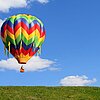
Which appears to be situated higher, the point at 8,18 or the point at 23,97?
the point at 8,18

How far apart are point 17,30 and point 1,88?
26.7ft

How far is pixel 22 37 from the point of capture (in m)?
75.9

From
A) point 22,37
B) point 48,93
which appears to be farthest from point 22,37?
point 48,93

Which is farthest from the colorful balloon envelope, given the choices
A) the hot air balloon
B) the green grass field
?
the green grass field

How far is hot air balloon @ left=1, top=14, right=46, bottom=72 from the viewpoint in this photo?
249 feet

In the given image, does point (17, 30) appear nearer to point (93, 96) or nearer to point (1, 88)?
point (1, 88)

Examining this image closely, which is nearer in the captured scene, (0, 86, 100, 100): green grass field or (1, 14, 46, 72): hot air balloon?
(0, 86, 100, 100): green grass field

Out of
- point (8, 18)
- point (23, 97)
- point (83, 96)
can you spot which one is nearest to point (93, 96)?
point (83, 96)

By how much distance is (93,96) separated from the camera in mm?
76562

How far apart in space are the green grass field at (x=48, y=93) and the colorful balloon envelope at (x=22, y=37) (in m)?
4.07

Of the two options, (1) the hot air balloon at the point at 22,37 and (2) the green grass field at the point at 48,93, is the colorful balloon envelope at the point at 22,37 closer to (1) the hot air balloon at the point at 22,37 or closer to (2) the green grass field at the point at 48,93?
(1) the hot air balloon at the point at 22,37

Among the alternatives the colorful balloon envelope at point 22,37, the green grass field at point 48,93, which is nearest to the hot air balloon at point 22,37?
the colorful balloon envelope at point 22,37

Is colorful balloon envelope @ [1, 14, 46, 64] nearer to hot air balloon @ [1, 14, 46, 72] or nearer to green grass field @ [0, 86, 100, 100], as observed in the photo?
hot air balloon @ [1, 14, 46, 72]

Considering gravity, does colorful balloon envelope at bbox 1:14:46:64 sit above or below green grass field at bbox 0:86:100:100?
above
